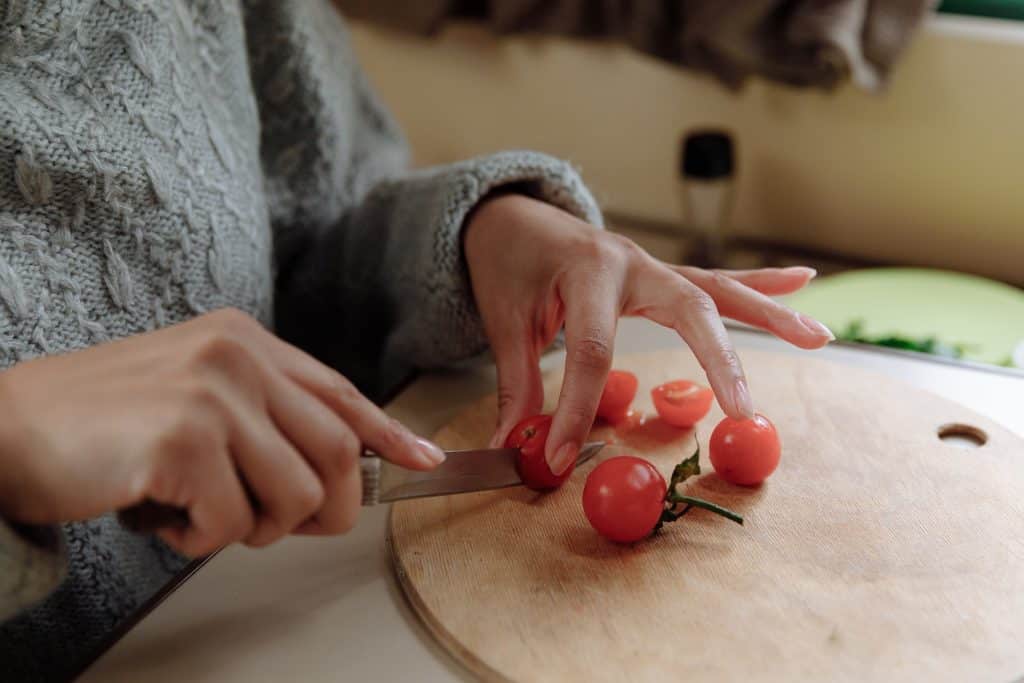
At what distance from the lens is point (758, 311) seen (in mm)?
805

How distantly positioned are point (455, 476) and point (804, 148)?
100 cm

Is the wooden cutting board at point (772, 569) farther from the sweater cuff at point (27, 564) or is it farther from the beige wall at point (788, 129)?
the beige wall at point (788, 129)

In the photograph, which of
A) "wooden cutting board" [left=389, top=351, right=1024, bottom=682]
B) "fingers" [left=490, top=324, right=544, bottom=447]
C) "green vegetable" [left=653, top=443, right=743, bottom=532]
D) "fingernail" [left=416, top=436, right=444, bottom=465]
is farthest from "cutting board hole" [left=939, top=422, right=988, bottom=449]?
"fingernail" [left=416, top=436, right=444, bottom=465]

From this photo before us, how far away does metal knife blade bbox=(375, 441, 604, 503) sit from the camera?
65cm

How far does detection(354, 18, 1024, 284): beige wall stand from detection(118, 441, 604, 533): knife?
2.31ft

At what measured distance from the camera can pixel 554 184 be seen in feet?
2.90

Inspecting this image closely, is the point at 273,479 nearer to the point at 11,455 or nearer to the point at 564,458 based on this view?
the point at 11,455

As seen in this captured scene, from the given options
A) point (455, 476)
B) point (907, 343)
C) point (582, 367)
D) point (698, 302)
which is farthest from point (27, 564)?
point (907, 343)

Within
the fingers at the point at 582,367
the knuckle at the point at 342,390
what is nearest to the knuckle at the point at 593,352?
the fingers at the point at 582,367

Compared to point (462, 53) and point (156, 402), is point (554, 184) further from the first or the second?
point (462, 53)

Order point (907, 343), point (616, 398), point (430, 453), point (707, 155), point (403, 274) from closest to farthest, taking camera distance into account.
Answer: point (430, 453) < point (616, 398) < point (403, 274) < point (907, 343) < point (707, 155)

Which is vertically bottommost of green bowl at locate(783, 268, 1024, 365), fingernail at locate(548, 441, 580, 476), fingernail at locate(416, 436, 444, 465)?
green bowl at locate(783, 268, 1024, 365)

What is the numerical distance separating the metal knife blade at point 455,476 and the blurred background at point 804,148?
49 centimetres

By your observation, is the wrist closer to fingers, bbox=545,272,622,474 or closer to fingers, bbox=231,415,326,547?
fingers, bbox=231,415,326,547
